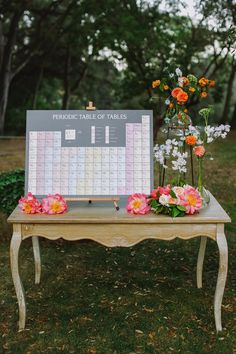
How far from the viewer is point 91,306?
362 cm

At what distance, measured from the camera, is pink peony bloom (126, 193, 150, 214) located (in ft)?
10.0

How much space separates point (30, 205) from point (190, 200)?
3.25ft

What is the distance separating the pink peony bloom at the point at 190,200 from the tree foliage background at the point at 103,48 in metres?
6.64

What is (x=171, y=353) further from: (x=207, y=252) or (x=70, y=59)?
(x=70, y=59)

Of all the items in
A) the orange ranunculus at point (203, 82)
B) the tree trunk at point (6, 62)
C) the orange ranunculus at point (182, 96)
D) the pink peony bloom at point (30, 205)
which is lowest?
the pink peony bloom at point (30, 205)

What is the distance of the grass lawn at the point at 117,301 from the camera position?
3.09 m

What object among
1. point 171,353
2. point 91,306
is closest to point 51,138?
point 91,306

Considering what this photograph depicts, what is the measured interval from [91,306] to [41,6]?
51.1 feet

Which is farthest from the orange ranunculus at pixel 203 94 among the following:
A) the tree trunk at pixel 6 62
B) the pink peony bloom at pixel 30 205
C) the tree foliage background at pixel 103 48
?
the tree trunk at pixel 6 62

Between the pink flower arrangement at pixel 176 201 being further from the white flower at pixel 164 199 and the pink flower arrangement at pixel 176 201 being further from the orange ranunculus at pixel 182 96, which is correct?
the orange ranunculus at pixel 182 96

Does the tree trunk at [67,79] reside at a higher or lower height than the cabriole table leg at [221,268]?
higher

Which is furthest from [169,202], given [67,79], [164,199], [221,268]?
[67,79]

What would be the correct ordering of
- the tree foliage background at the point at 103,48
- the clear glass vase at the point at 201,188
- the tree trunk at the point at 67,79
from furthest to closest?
the tree trunk at the point at 67,79 → the tree foliage background at the point at 103,48 → the clear glass vase at the point at 201,188

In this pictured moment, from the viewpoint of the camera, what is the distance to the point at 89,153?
3311 mm
